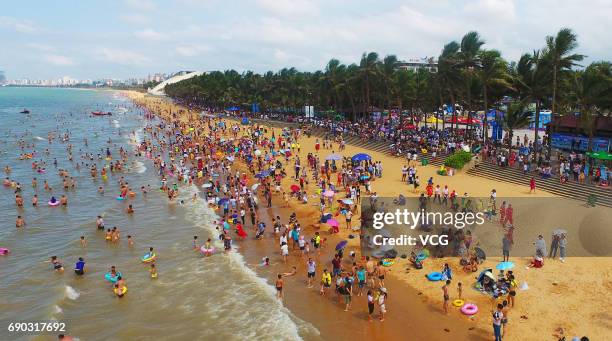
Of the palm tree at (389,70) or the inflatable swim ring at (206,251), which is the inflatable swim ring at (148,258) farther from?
the palm tree at (389,70)

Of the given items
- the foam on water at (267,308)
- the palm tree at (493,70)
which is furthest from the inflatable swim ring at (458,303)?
the palm tree at (493,70)

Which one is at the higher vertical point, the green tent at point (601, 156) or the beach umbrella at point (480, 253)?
the green tent at point (601, 156)

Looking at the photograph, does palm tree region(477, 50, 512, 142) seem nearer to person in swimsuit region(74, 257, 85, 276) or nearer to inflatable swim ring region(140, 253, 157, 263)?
inflatable swim ring region(140, 253, 157, 263)

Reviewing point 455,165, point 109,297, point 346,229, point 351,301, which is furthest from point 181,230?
point 455,165

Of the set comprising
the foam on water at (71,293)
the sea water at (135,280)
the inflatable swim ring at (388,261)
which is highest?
the inflatable swim ring at (388,261)

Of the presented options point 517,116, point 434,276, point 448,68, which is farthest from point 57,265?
point 448,68

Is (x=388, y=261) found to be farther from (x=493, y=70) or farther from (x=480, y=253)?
(x=493, y=70)

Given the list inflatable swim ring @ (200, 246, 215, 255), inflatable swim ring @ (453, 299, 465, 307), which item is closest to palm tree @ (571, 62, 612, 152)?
inflatable swim ring @ (453, 299, 465, 307)

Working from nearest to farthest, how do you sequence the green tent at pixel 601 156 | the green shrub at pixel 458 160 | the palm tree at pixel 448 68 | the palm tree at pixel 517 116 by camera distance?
1. the green tent at pixel 601 156
2. the green shrub at pixel 458 160
3. the palm tree at pixel 517 116
4. the palm tree at pixel 448 68
